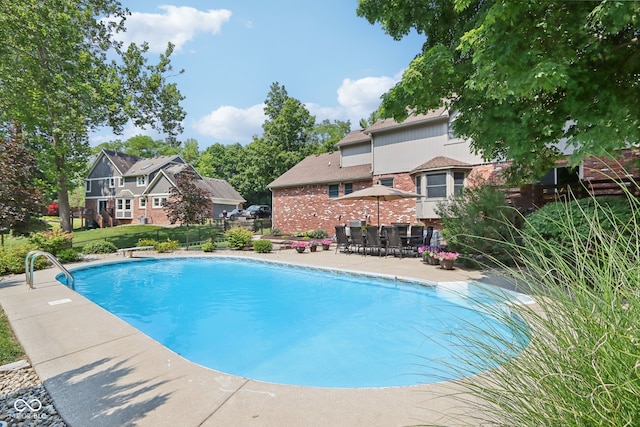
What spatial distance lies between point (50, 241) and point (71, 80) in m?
9.75

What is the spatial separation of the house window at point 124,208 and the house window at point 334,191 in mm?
25084

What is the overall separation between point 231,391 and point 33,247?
12.6 meters

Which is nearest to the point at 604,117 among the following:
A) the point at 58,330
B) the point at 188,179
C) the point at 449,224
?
the point at 449,224

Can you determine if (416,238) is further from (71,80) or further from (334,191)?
(71,80)

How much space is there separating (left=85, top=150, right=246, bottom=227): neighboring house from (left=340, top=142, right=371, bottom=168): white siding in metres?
16.1

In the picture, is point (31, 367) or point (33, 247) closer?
point (31, 367)

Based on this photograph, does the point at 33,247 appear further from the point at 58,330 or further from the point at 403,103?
the point at 403,103

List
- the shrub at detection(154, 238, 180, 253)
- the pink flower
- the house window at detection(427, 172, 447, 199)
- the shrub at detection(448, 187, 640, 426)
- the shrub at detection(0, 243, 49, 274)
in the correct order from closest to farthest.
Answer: the shrub at detection(448, 187, 640, 426), the pink flower, the shrub at detection(0, 243, 49, 274), the shrub at detection(154, 238, 180, 253), the house window at detection(427, 172, 447, 199)

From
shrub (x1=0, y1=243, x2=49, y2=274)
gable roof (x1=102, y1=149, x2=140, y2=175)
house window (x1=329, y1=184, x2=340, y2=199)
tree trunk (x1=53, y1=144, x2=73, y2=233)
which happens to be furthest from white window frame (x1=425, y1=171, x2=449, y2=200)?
gable roof (x1=102, y1=149, x2=140, y2=175)

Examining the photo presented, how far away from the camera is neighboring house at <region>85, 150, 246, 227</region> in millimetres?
31453

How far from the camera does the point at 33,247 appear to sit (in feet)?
36.2

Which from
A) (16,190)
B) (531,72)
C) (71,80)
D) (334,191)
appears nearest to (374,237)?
(531,72)

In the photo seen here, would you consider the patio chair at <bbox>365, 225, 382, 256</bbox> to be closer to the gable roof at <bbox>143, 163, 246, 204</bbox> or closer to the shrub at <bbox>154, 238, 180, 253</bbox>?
the shrub at <bbox>154, 238, 180, 253</bbox>

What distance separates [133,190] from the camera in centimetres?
3344
